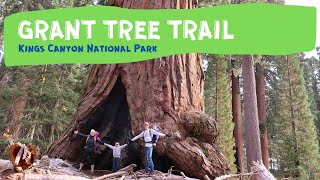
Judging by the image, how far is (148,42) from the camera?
7734mm

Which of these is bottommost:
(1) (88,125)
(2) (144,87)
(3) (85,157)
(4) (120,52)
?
(3) (85,157)

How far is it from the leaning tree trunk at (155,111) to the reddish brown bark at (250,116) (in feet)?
7.51

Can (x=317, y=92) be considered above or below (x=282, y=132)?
above

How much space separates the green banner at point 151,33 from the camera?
748cm

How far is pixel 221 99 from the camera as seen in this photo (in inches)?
773

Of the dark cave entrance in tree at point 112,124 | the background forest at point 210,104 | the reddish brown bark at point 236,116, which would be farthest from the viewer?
the reddish brown bark at point 236,116

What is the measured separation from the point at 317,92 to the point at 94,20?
1361 inches

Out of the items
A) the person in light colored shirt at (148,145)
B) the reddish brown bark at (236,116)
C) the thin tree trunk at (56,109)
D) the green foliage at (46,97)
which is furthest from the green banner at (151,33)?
the reddish brown bark at (236,116)

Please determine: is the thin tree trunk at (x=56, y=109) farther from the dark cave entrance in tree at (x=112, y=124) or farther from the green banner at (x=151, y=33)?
the green banner at (x=151, y=33)

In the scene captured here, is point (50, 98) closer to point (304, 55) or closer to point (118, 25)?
point (118, 25)

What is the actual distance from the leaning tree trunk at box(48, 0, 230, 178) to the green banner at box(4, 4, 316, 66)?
49.5 inches

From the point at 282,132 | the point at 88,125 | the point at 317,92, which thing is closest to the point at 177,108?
the point at 88,125

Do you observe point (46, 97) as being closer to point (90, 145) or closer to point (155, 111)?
point (90, 145)

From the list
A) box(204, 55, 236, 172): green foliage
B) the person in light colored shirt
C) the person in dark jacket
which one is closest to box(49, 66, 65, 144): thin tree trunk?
the person in dark jacket
